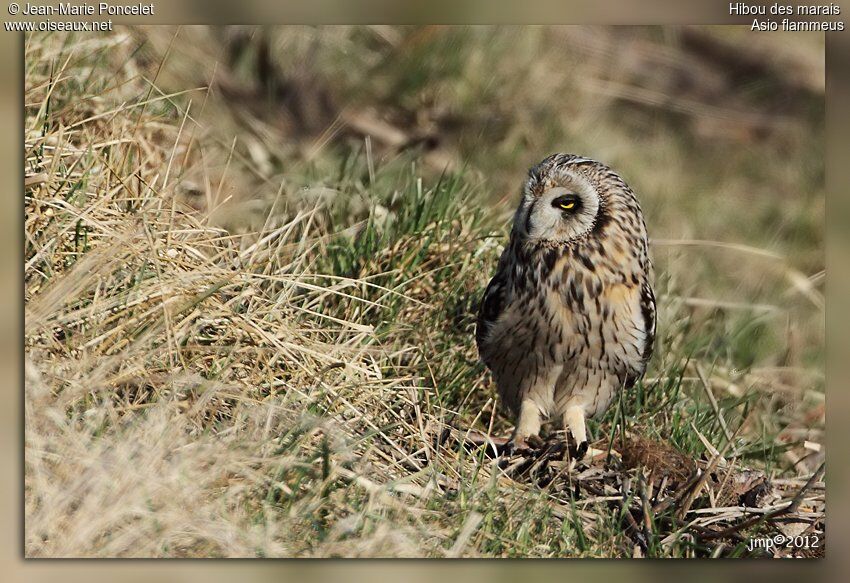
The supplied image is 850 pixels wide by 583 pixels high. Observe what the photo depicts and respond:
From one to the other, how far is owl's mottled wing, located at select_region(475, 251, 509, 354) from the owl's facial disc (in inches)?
8.6

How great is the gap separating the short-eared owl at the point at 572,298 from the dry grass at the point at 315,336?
0.72ft

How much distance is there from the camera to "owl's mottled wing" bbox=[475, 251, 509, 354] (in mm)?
4004

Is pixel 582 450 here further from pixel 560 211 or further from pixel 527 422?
pixel 560 211

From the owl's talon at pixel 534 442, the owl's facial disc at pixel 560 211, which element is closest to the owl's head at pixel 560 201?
the owl's facial disc at pixel 560 211

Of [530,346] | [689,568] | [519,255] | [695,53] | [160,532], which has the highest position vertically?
[695,53]

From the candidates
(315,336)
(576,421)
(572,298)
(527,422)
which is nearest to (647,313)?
(572,298)

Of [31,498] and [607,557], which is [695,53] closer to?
[607,557]

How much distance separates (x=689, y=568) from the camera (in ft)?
11.6

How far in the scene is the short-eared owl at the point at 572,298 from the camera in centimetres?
383

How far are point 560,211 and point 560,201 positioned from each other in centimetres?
4

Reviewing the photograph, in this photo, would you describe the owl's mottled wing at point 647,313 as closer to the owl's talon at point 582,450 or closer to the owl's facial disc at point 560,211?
the owl's facial disc at point 560,211

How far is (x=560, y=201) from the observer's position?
3801 mm

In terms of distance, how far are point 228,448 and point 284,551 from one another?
338mm

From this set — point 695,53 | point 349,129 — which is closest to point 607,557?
point 349,129
